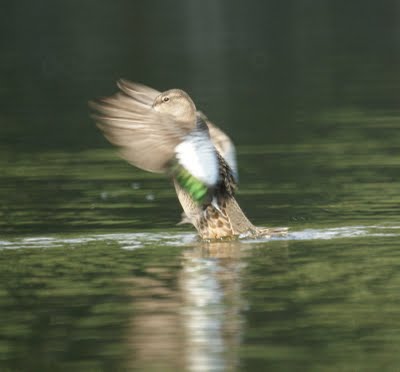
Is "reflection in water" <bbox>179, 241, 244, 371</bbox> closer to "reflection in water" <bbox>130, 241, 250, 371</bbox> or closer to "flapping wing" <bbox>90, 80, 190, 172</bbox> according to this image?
"reflection in water" <bbox>130, 241, 250, 371</bbox>

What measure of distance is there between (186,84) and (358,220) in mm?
15797

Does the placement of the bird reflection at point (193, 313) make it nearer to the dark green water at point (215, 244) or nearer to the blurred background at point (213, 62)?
the dark green water at point (215, 244)

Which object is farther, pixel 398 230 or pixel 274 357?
pixel 398 230

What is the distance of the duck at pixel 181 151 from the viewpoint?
13.2 metres

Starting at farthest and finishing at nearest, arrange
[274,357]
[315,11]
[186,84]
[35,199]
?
[315,11], [186,84], [35,199], [274,357]

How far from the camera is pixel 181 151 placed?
1328cm

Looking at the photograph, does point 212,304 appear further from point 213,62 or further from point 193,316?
point 213,62

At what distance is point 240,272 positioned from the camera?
12.1 meters

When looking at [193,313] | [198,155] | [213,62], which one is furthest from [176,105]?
[213,62]

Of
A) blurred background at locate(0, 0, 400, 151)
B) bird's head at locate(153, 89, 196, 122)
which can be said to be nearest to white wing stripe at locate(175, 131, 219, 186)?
bird's head at locate(153, 89, 196, 122)

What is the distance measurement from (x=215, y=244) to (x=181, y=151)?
2.58 feet

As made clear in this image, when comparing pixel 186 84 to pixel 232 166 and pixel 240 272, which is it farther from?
pixel 240 272

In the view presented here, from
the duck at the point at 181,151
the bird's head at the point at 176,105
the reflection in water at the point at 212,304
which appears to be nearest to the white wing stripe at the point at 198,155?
the duck at the point at 181,151

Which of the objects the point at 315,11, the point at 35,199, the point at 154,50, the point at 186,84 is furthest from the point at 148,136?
the point at 315,11
